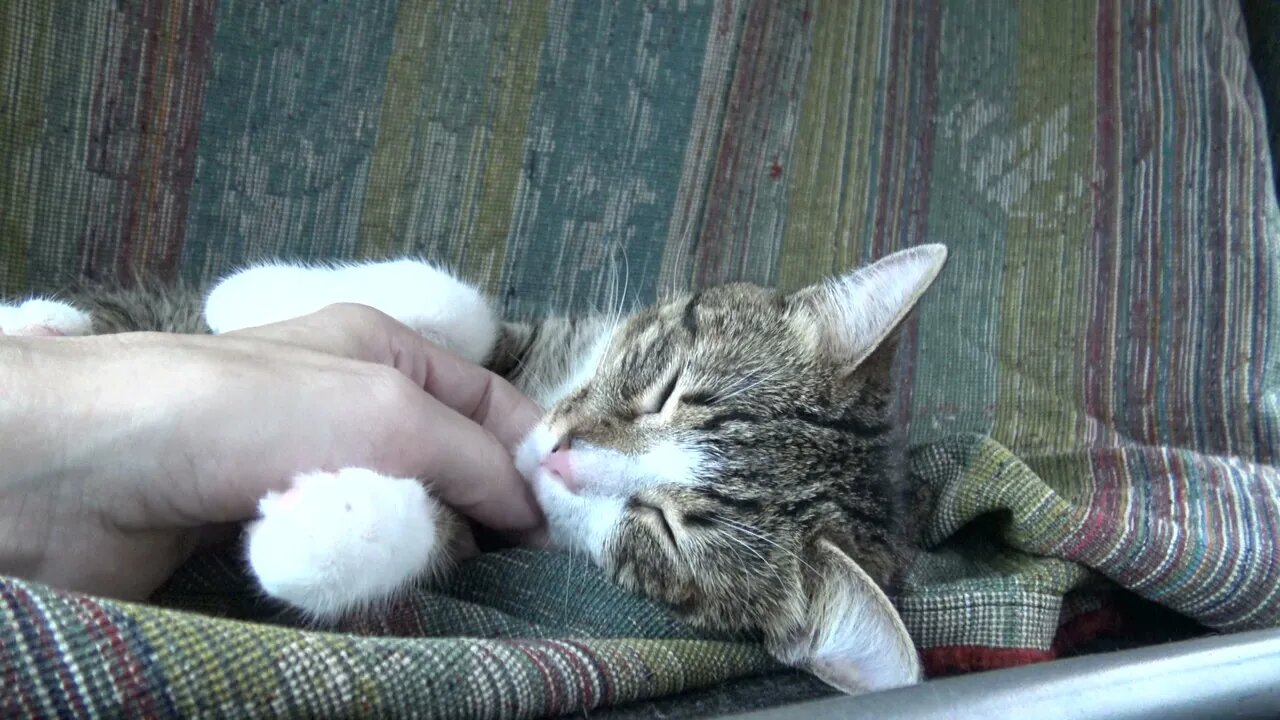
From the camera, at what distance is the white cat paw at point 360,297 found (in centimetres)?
115

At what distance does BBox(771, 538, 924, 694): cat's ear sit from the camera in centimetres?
89

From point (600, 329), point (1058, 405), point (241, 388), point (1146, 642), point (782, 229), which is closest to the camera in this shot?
point (241, 388)

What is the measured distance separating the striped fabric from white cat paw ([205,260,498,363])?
343mm

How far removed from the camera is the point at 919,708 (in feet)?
1.69

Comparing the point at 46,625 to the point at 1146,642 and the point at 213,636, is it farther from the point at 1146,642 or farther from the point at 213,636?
the point at 1146,642

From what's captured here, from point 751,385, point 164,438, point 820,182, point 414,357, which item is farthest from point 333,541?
point 820,182

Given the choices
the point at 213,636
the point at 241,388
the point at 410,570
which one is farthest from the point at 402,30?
the point at 213,636

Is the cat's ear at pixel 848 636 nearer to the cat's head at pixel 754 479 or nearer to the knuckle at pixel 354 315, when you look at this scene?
the cat's head at pixel 754 479

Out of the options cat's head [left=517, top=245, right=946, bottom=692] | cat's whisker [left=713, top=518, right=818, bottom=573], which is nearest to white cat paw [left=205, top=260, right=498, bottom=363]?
cat's head [left=517, top=245, right=946, bottom=692]

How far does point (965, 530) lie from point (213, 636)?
1.07 meters

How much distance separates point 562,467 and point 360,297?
1.36 ft

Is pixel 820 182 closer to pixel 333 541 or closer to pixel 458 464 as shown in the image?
pixel 458 464

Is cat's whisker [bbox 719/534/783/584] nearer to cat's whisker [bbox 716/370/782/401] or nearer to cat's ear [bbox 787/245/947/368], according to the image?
cat's whisker [bbox 716/370/782/401]

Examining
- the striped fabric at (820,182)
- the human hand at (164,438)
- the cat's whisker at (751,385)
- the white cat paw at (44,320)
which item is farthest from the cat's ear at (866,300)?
the white cat paw at (44,320)
